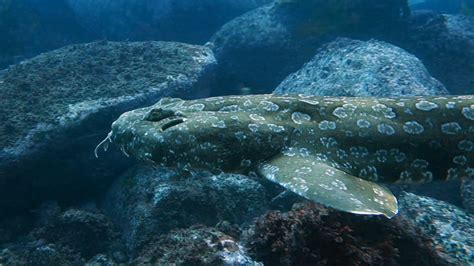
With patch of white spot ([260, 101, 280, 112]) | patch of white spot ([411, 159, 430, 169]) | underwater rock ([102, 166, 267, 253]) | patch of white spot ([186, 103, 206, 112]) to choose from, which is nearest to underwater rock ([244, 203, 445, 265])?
patch of white spot ([411, 159, 430, 169])

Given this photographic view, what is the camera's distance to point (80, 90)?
8688mm

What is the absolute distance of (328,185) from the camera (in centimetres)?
394

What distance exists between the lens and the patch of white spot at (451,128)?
183 inches

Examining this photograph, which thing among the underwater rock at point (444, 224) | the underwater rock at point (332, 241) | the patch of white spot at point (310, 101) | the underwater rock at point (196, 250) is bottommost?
→ the underwater rock at point (444, 224)

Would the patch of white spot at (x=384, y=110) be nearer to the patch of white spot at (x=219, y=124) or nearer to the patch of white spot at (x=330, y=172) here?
the patch of white spot at (x=330, y=172)

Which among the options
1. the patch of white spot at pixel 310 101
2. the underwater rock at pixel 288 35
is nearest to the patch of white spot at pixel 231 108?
the patch of white spot at pixel 310 101

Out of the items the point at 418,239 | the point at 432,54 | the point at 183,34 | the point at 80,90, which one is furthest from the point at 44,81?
the point at 432,54

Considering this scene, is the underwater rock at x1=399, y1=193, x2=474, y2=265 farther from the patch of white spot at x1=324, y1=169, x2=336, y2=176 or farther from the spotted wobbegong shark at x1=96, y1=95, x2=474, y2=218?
the patch of white spot at x1=324, y1=169, x2=336, y2=176

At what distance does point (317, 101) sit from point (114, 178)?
5511mm

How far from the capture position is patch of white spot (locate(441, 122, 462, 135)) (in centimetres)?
465

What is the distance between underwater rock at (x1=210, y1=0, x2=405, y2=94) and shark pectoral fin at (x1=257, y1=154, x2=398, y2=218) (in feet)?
27.7

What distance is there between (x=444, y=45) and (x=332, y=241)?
10.9 metres

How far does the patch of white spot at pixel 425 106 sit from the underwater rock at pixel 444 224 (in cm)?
137

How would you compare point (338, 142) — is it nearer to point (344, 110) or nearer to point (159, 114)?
point (344, 110)
